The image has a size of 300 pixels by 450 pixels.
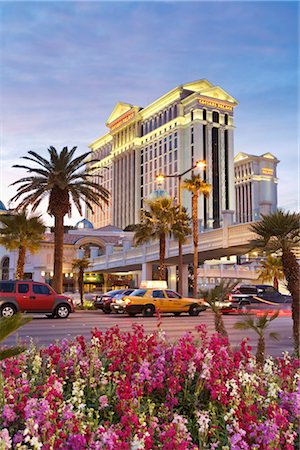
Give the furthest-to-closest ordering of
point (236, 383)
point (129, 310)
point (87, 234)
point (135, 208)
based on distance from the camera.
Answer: point (135, 208) < point (87, 234) < point (129, 310) < point (236, 383)

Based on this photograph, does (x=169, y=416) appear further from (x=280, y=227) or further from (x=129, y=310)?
(x=129, y=310)

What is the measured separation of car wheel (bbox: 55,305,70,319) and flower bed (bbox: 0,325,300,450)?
57.9 feet

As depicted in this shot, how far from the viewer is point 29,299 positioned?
23312mm

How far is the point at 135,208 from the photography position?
486 feet

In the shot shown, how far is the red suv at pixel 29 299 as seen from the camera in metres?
22.9

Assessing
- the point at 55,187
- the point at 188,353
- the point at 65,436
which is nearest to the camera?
the point at 65,436

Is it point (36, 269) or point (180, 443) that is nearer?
point (180, 443)

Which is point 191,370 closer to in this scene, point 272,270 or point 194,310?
point 194,310

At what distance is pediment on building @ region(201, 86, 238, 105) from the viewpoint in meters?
130

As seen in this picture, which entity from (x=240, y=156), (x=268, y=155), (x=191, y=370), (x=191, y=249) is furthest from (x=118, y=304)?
(x=240, y=156)

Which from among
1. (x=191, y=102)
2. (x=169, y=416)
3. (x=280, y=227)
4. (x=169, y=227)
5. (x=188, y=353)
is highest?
(x=191, y=102)

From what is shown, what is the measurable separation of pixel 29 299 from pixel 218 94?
11714 centimetres

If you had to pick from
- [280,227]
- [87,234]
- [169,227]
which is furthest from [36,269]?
[280,227]

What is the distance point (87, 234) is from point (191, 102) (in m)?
61.9
